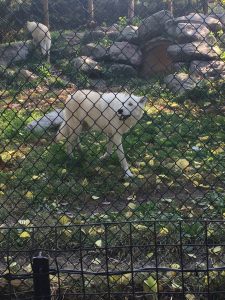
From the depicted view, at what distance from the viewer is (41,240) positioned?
11.0 ft

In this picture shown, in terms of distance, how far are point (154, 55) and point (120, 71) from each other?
2.94 feet

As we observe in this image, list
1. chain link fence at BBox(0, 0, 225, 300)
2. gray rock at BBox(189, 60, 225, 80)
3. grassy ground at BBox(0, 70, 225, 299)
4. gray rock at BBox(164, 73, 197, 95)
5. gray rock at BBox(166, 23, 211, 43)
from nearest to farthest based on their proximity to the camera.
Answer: chain link fence at BBox(0, 0, 225, 300), grassy ground at BBox(0, 70, 225, 299), gray rock at BBox(164, 73, 197, 95), gray rock at BBox(189, 60, 225, 80), gray rock at BBox(166, 23, 211, 43)

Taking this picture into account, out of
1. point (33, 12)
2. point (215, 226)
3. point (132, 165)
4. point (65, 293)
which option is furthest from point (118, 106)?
point (33, 12)

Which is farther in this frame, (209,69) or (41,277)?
(209,69)

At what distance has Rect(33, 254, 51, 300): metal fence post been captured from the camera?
2.26 meters

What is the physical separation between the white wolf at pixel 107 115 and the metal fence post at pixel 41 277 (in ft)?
10.1

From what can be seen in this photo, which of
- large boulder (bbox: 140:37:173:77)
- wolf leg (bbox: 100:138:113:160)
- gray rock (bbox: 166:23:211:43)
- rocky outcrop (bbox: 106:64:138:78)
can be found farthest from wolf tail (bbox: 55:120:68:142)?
gray rock (bbox: 166:23:211:43)

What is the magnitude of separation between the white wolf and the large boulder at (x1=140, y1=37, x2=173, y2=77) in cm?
479

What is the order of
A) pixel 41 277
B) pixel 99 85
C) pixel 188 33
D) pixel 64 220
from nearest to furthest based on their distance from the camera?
1. pixel 41 277
2. pixel 64 220
3. pixel 99 85
4. pixel 188 33

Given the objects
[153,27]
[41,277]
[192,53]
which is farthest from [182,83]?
[41,277]

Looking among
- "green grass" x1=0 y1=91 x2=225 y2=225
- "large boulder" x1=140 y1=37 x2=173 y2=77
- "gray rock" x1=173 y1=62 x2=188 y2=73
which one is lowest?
"green grass" x1=0 y1=91 x2=225 y2=225

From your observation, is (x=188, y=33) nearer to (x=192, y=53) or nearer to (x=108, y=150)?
(x=192, y=53)

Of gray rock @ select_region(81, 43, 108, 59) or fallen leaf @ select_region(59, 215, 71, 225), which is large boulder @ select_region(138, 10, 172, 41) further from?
fallen leaf @ select_region(59, 215, 71, 225)

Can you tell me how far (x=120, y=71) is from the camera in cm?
1083
